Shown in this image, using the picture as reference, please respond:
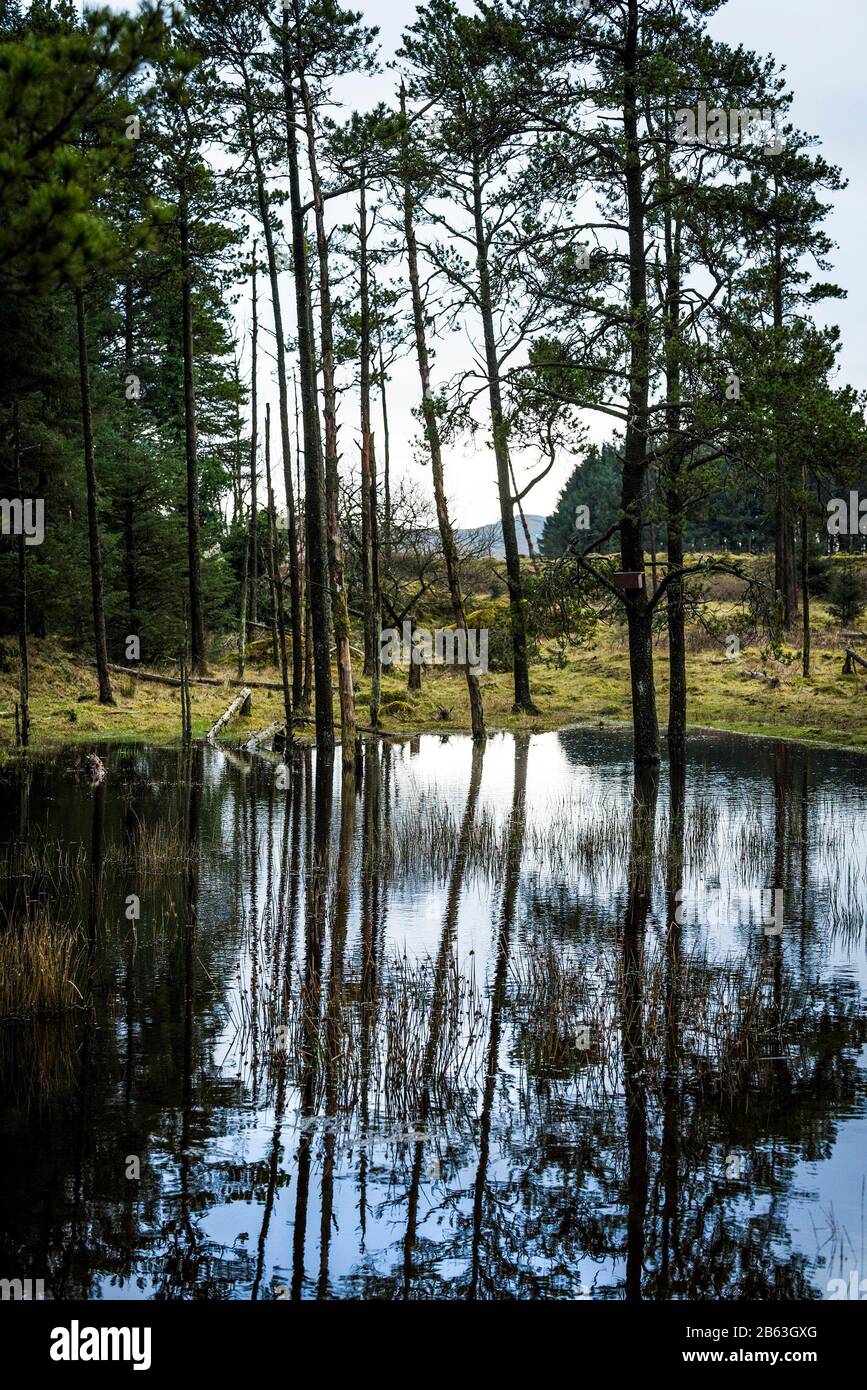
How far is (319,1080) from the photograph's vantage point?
26.1 feet

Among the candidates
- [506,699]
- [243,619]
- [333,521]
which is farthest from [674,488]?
[243,619]

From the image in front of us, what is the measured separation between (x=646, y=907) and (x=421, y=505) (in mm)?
37215

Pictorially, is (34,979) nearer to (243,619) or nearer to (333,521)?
(333,521)

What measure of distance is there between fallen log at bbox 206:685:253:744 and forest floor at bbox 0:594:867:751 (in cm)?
27

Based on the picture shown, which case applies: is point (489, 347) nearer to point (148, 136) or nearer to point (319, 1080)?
point (148, 136)

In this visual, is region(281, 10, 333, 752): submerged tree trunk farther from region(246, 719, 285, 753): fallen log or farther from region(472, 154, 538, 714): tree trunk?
region(246, 719, 285, 753): fallen log

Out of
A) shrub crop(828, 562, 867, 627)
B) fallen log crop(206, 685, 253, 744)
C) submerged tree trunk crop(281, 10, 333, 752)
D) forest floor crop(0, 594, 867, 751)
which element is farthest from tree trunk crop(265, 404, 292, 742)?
shrub crop(828, 562, 867, 627)

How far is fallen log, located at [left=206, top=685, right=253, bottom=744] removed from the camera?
29812 mm

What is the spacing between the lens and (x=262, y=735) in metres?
29.4

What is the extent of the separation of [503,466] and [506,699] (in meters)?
7.44

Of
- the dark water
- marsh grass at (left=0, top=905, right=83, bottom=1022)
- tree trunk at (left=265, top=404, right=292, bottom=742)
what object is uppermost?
tree trunk at (left=265, top=404, right=292, bottom=742)

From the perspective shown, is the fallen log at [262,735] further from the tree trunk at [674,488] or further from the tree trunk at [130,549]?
the tree trunk at [674,488]

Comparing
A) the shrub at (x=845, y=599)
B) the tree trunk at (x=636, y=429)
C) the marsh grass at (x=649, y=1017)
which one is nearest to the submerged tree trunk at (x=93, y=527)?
the tree trunk at (x=636, y=429)

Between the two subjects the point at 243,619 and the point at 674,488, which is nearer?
the point at 674,488
